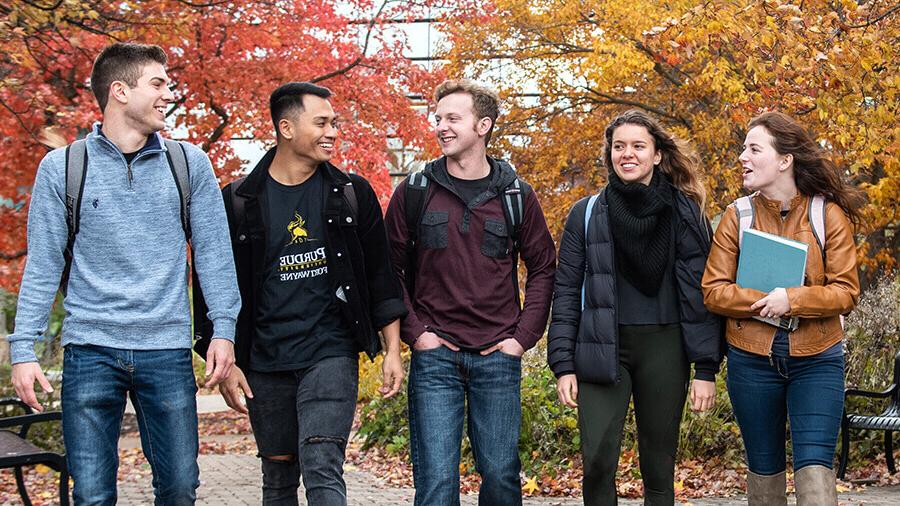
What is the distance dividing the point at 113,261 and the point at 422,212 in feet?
4.58

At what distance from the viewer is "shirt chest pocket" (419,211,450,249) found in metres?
4.67

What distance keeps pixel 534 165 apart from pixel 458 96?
12.8 metres

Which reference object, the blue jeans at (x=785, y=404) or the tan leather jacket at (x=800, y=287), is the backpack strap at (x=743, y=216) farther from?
the blue jeans at (x=785, y=404)

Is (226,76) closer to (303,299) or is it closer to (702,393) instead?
(303,299)

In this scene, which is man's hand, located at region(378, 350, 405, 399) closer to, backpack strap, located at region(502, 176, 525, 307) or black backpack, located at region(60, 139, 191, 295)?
backpack strap, located at region(502, 176, 525, 307)

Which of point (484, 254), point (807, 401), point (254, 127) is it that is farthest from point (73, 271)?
point (254, 127)

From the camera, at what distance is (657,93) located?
17.3 metres

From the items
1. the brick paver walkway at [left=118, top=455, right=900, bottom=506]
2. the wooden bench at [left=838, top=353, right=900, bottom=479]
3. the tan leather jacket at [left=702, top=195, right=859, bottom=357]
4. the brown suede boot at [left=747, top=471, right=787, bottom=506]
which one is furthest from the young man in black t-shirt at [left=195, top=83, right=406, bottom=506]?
the wooden bench at [left=838, top=353, right=900, bottom=479]

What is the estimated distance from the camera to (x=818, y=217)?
14.6ft

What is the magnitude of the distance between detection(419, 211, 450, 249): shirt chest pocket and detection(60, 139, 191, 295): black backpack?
1046mm

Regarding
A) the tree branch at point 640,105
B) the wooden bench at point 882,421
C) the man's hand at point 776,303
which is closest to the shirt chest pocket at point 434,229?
the man's hand at point 776,303

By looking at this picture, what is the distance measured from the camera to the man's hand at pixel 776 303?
169 inches

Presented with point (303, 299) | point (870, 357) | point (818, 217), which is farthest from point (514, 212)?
point (870, 357)

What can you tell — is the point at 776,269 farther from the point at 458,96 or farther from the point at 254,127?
the point at 254,127
